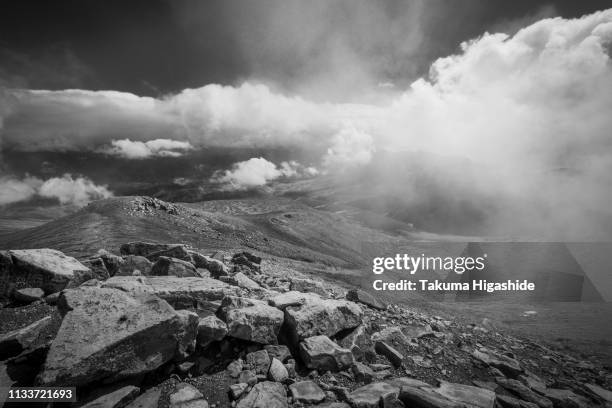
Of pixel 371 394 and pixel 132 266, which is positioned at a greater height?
pixel 132 266

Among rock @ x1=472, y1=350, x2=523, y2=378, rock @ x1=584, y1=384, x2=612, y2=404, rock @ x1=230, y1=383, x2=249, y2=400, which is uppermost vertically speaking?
rock @ x1=230, y1=383, x2=249, y2=400

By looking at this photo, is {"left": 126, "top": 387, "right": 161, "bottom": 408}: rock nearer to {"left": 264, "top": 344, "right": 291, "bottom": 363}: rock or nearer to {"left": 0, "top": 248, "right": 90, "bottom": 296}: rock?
{"left": 264, "top": 344, "right": 291, "bottom": 363}: rock

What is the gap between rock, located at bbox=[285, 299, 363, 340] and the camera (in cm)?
975

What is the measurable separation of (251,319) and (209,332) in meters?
1.31

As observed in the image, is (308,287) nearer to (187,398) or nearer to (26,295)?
(187,398)

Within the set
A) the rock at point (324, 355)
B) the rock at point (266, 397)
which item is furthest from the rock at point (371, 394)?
the rock at point (266, 397)

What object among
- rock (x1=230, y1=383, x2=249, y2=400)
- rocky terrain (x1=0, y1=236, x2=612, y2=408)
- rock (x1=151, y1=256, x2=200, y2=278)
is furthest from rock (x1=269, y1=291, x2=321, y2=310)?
rock (x1=151, y1=256, x2=200, y2=278)

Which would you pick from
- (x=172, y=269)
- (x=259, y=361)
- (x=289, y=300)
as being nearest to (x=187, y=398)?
(x=259, y=361)

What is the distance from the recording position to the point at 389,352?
10.6 meters

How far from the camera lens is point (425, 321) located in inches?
624

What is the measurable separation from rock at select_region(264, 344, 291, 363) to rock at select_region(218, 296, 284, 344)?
0.15 m

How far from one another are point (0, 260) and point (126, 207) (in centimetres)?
6691

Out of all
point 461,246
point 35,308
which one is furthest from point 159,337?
point 461,246

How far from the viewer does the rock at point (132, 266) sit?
529 inches
